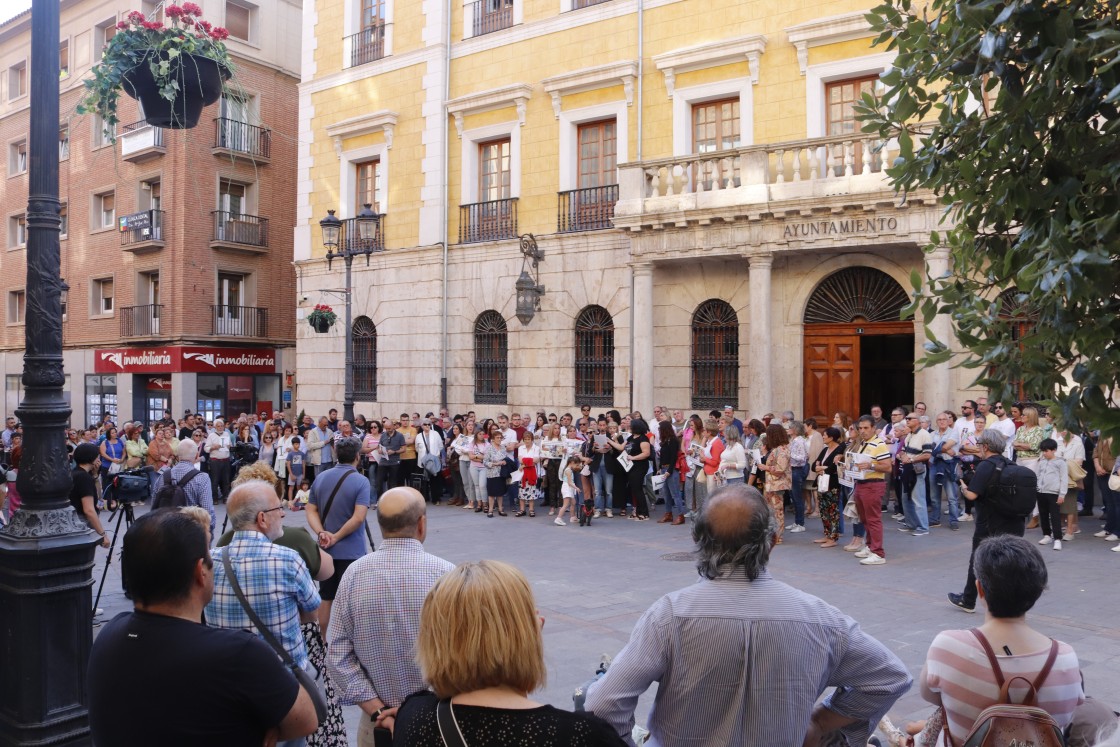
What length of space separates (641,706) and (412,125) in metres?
20.2

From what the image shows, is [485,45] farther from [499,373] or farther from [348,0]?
[499,373]

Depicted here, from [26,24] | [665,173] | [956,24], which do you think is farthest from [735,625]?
[26,24]

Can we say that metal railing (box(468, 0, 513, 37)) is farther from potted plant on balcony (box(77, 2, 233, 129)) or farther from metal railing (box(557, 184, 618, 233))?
potted plant on balcony (box(77, 2, 233, 129))

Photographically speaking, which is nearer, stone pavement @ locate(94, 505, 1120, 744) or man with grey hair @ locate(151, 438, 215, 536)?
stone pavement @ locate(94, 505, 1120, 744)

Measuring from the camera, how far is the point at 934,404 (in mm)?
16250

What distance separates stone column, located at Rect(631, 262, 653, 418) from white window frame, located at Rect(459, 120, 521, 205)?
450 centimetres

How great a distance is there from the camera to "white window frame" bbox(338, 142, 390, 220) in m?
24.7

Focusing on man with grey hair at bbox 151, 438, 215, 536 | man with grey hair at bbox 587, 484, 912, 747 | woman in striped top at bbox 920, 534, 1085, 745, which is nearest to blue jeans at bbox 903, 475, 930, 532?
man with grey hair at bbox 151, 438, 215, 536

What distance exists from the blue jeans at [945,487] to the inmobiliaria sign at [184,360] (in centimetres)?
2323

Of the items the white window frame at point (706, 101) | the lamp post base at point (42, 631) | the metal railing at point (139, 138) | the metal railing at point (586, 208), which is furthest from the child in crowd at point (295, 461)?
the metal railing at point (139, 138)

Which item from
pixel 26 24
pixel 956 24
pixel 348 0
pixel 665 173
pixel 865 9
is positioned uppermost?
pixel 26 24

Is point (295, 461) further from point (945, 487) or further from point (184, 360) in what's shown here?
point (184, 360)

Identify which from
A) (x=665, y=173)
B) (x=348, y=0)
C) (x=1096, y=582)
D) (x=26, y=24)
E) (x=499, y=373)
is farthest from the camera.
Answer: (x=26, y=24)

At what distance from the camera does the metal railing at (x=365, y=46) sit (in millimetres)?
24906
